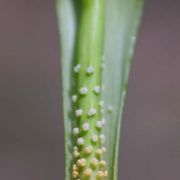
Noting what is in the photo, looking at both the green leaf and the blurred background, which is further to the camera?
the blurred background

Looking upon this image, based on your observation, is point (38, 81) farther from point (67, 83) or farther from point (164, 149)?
point (67, 83)

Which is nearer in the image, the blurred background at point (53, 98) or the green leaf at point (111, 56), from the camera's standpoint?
the green leaf at point (111, 56)

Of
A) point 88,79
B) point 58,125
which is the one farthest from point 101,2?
point 58,125

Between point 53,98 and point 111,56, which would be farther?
point 53,98
